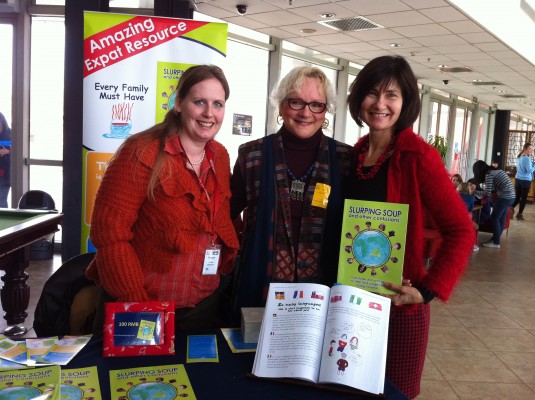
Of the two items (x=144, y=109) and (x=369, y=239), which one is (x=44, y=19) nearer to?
(x=144, y=109)

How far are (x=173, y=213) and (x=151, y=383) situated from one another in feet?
1.95

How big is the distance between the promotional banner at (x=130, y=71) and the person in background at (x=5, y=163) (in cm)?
313

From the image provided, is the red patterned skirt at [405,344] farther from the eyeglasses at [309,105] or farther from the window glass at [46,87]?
the window glass at [46,87]

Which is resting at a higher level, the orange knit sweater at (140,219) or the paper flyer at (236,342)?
the orange knit sweater at (140,219)

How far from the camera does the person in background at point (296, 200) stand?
175 cm

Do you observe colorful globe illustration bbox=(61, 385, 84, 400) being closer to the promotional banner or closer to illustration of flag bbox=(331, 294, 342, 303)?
illustration of flag bbox=(331, 294, 342, 303)

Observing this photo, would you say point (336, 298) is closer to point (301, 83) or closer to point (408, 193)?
point (408, 193)

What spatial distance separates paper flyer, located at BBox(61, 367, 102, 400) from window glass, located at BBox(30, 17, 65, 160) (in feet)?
18.3

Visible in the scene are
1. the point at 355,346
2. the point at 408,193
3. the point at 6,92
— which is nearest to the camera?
the point at 355,346

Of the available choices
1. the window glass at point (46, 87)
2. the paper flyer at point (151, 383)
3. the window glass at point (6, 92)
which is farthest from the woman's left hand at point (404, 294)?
the window glass at point (6, 92)

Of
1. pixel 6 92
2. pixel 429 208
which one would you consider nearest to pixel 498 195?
pixel 429 208

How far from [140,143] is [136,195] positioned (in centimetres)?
19

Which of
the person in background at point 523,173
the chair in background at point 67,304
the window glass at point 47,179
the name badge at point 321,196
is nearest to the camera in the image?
the name badge at point 321,196

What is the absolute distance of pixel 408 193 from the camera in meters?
1.62
